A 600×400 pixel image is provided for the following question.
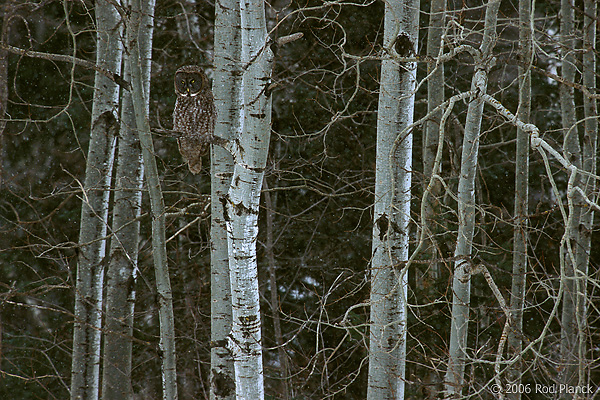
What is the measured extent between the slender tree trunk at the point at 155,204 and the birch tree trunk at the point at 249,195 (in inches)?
31.7

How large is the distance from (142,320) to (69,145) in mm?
2814

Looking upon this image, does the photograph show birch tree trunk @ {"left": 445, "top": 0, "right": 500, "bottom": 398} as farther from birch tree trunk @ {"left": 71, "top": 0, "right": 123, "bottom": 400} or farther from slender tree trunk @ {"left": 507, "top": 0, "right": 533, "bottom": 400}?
birch tree trunk @ {"left": 71, "top": 0, "right": 123, "bottom": 400}

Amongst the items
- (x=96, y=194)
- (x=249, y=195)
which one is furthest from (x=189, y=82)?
(x=96, y=194)

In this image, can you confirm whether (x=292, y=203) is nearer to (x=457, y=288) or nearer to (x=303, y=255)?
(x=303, y=255)

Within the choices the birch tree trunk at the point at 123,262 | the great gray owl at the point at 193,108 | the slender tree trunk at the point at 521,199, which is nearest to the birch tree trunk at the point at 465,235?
the slender tree trunk at the point at 521,199

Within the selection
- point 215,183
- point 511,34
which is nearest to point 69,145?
point 215,183

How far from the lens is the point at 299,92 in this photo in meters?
6.95

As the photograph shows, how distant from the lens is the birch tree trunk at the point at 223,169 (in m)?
3.34

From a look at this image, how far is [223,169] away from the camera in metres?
3.39

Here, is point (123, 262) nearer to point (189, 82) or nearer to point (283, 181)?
point (189, 82)

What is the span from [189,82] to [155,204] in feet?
3.02

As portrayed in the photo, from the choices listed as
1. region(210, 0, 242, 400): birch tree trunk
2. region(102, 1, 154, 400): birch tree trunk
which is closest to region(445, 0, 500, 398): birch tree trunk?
region(210, 0, 242, 400): birch tree trunk

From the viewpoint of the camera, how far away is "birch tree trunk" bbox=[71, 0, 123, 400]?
4.35 metres

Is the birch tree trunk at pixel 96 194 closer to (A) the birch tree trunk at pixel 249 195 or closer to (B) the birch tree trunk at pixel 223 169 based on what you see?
(B) the birch tree trunk at pixel 223 169
